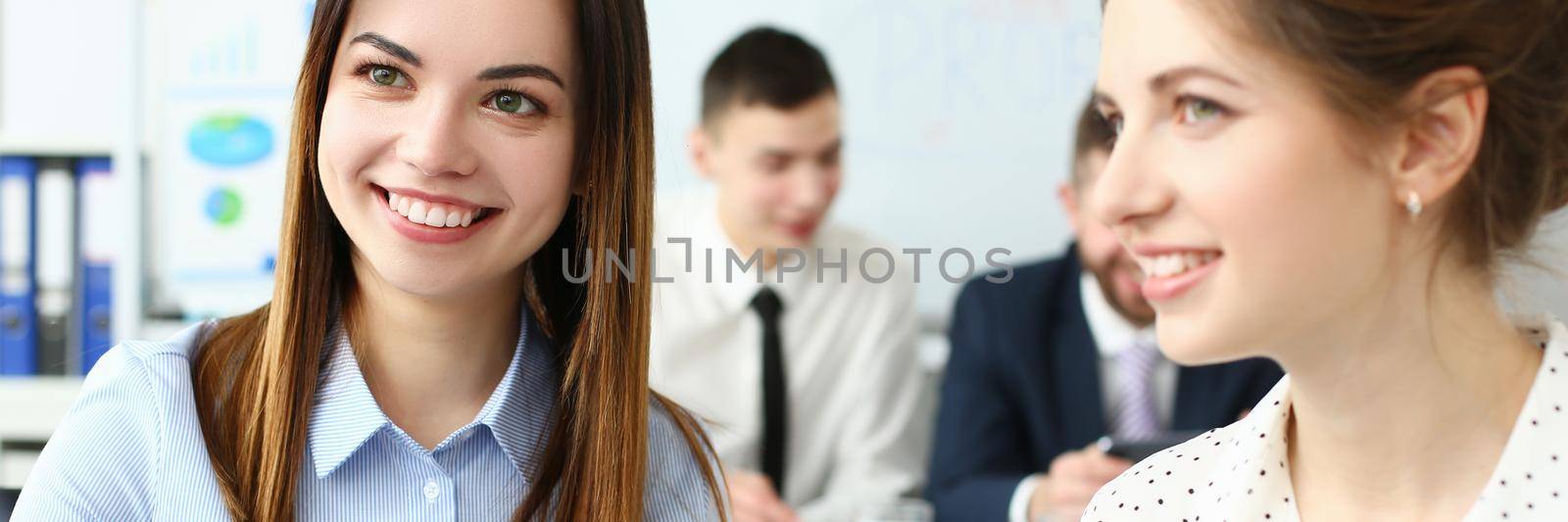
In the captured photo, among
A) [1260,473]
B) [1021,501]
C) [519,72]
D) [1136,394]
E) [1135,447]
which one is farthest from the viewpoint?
[1136,394]

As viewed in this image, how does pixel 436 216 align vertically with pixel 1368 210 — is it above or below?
below

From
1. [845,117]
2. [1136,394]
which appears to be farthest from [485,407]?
[845,117]

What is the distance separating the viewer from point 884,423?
303 cm

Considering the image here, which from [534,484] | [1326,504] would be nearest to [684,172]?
[534,484]

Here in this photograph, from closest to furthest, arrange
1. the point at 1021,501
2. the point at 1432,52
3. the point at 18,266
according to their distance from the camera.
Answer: the point at 1432,52, the point at 1021,501, the point at 18,266

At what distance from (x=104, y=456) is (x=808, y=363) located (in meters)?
1.92

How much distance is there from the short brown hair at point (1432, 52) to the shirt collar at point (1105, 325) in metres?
1.62

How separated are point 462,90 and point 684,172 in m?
2.26

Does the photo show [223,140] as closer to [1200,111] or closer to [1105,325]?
[1105,325]

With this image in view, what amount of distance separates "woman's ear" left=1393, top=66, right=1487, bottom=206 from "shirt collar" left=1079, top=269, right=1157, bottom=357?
5.36 ft

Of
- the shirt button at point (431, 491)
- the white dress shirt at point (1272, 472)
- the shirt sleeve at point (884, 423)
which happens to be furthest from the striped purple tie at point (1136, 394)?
the shirt button at point (431, 491)

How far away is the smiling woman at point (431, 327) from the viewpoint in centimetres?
127

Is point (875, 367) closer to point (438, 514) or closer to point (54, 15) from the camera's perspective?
point (438, 514)

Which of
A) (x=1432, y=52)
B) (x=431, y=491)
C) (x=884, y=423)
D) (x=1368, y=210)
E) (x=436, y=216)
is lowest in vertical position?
(x=884, y=423)
